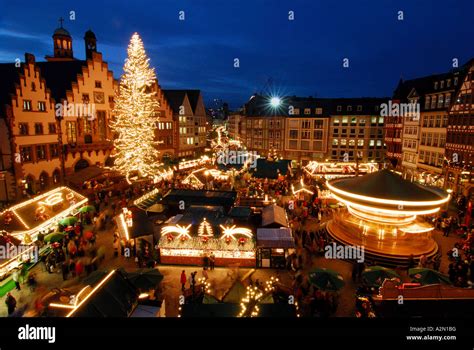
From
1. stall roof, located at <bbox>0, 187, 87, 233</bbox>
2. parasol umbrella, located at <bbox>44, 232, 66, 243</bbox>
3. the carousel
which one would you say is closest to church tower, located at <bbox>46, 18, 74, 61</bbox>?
stall roof, located at <bbox>0, 187, 87, 233</bbox>

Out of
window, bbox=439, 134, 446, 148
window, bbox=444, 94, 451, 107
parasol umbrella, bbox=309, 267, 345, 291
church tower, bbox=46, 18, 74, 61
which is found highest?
church tower, bbox=46, 18, 74, 61

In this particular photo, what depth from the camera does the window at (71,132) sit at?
35750 mm

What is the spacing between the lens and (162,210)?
87.5 feet

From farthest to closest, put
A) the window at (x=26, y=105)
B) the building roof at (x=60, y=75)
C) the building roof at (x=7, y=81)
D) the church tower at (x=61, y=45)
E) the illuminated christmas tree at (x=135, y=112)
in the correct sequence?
the church tower at (x=61, y=45), the building roof at (x=60, y=75), the illuminated christmas tree at (x=135, y=112), the window at (x=26, y=105), the building roof at (x=7, y=81)

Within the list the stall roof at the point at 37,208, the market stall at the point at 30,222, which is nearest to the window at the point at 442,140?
the stall roof at the point at 37,208

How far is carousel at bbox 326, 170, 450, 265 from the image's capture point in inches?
802

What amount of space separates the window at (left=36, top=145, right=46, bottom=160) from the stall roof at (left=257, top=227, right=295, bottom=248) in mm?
24902

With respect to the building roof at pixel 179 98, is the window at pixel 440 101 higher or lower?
lower

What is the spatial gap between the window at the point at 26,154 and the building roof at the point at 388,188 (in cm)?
2853

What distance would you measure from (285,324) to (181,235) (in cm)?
1824

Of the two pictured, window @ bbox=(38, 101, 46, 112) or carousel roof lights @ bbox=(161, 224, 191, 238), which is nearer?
carousel roof lights @ bbox=(161, 224, 191, 238)

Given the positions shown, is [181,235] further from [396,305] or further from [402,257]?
[402,257]

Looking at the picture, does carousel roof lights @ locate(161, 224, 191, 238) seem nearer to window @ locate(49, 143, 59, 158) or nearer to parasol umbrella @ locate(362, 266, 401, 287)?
parasol umbrella @ locate(362, 266, 401, 287)

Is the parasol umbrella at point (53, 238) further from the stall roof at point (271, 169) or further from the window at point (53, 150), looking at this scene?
the stall roof at point (271, 169)
